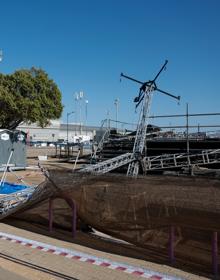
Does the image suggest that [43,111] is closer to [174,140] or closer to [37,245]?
[174,140]

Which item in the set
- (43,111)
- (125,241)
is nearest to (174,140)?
(125,241)

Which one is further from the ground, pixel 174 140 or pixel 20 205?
pixel 174 140

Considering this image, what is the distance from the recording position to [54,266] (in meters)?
6.84

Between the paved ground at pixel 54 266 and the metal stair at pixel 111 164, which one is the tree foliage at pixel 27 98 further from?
the paved ground at pixel 54 266

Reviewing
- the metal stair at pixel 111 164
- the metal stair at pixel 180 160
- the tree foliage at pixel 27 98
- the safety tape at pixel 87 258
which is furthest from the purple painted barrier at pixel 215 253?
the tree foliage at pixel 27 98

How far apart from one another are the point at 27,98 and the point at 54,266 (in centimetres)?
2971

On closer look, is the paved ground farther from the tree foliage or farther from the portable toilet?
the tree foliage

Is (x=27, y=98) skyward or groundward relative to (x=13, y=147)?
skyward

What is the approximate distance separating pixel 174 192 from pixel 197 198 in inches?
17.7

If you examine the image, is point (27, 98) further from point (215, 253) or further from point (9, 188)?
point (215, 253)

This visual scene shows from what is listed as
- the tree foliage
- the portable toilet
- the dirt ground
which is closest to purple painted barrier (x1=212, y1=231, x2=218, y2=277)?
the dirt ground

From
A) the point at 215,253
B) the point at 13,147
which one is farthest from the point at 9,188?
the point at 13,147

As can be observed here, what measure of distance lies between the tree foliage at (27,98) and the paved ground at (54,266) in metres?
27.4

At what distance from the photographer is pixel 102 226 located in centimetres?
827
